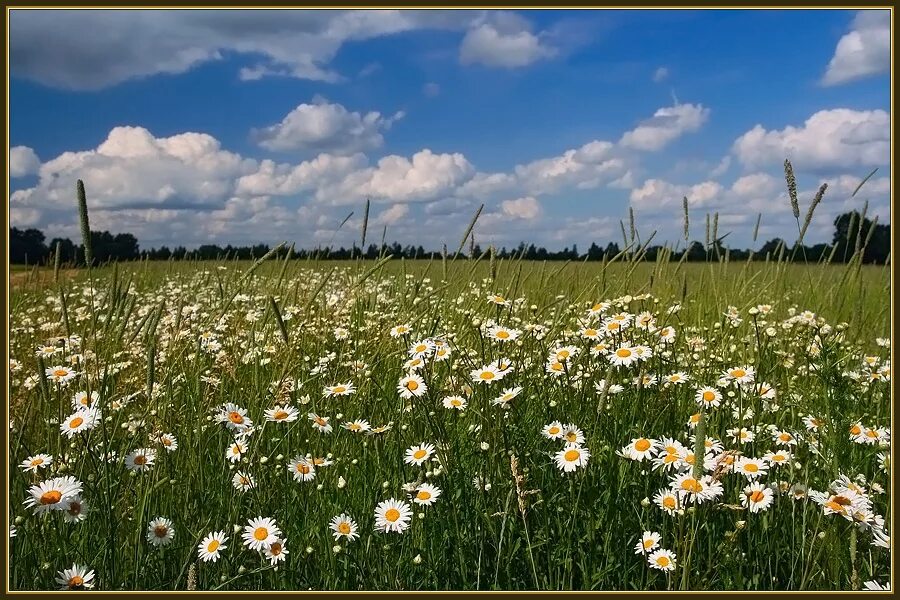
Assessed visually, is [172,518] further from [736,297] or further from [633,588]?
[736,297]

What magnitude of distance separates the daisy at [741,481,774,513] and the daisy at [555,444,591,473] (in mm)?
484

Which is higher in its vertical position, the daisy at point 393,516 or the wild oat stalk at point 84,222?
the wild oat stalk at point 84,222

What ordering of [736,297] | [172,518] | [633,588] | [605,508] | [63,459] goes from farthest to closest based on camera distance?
[736,297]
[63,459]
[172,518]
[605,508]
[633,588]

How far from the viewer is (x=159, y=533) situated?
2064 mm

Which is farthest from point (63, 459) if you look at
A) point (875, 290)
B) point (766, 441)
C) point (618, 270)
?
point (875, 290)

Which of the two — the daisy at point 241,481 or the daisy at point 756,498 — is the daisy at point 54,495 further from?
the daisy at point 756,498

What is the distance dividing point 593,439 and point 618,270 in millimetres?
3857

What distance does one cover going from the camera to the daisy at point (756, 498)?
76.2 inches

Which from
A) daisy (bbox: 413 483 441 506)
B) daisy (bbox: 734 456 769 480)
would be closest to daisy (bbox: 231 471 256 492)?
daisy (bbox: 413 483 441 506)

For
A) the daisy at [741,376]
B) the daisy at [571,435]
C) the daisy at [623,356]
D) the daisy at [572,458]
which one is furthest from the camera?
the daisy at [741,376]

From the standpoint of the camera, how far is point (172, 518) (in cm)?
239

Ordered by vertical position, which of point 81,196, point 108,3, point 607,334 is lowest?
point 607,334

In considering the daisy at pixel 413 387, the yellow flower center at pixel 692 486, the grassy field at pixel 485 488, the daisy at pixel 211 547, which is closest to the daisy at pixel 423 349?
the grassy field at pixel 485 488

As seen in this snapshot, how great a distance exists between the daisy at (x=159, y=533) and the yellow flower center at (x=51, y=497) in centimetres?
28
